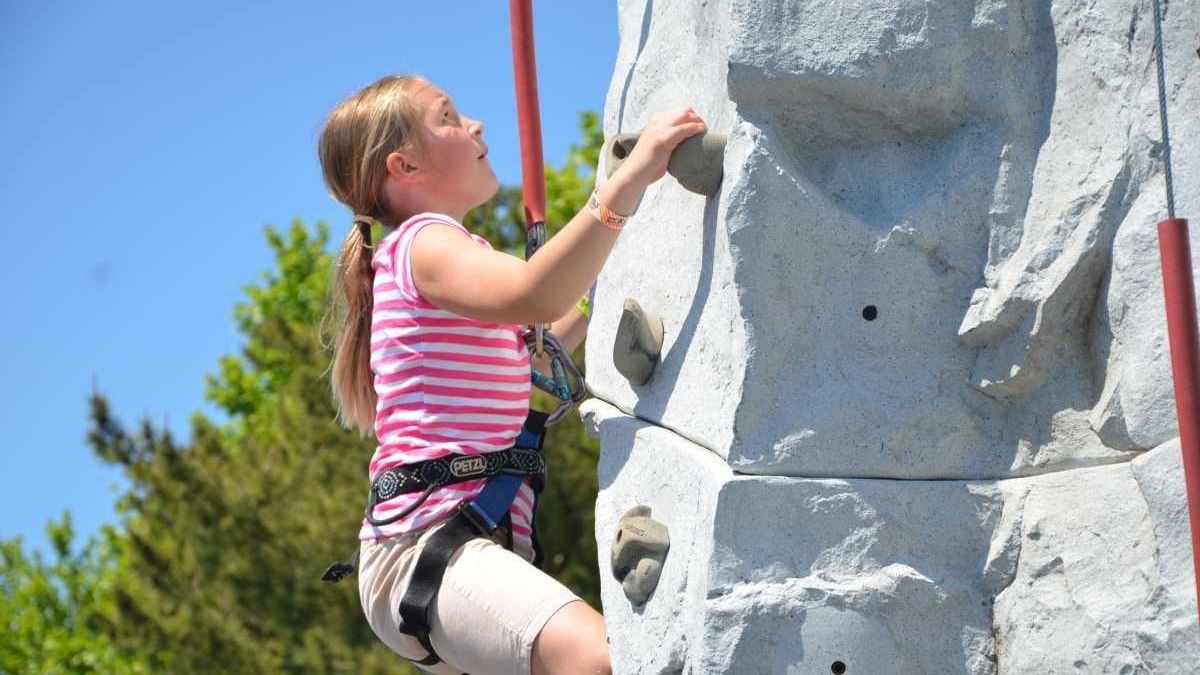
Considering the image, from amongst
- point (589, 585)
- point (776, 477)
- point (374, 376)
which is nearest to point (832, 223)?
point (776, 477)

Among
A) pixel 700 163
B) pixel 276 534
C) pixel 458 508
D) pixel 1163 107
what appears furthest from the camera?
pixel 276 534

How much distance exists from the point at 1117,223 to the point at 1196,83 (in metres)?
0.21

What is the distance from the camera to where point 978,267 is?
2.29 metres

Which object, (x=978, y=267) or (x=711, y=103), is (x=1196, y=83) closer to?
(x=978, y=267)

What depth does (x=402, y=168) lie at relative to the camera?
2.97 m

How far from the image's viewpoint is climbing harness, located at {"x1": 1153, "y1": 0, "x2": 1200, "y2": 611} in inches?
75.0

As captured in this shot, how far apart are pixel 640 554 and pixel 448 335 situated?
0.58 metres

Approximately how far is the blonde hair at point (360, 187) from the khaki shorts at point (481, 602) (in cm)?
46

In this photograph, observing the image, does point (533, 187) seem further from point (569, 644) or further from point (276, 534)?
point (276, 534)

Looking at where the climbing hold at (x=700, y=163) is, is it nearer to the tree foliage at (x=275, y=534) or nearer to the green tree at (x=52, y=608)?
the tree foliage at (x=275, y=534)

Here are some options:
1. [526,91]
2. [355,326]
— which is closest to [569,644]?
[355,326]

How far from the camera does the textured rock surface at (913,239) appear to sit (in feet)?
7.34

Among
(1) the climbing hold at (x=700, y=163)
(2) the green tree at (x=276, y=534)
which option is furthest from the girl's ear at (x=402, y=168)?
(2) the green tree at (x=276, y=534)

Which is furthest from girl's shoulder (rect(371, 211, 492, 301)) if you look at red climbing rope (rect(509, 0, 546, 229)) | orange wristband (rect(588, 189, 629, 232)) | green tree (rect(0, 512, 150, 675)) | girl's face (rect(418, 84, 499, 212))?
green tree (rect(0, 512, 150, 675))
